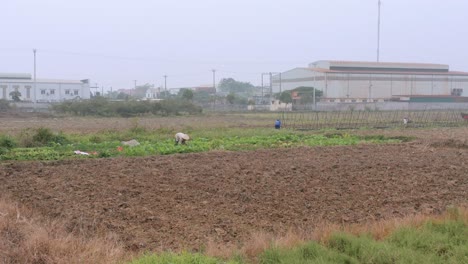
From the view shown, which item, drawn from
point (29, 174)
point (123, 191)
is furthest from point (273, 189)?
point (29, 174)

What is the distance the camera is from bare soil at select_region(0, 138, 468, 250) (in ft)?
26.4

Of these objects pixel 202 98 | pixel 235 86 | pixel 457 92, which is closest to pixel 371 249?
pixel 457 92

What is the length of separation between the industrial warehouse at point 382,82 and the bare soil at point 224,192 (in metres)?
64.5

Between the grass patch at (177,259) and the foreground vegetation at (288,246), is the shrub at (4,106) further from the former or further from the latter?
the grass patch at (177,259)

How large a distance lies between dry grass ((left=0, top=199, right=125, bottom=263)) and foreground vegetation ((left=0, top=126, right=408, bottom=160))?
940 cm

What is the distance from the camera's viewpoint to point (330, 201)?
983cm

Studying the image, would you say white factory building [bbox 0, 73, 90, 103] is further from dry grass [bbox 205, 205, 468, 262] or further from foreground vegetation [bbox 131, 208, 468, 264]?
foreground vegetation [bbox 131, 208, 468, 264]

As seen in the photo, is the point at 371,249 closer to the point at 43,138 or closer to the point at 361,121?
the point at 43,138

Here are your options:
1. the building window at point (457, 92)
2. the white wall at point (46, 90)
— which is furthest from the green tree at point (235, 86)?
the building window at point (457, 92)

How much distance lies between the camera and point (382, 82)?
269ft

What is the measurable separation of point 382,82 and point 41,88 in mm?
61081

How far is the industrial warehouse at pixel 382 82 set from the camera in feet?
261

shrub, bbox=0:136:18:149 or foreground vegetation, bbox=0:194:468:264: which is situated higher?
shrub, bbox=0:136:18:149

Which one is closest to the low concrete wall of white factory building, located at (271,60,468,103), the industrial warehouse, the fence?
the industrial warehouse
